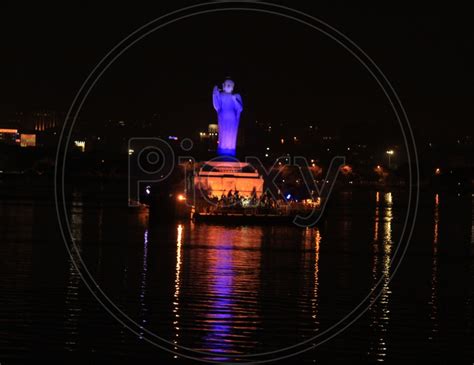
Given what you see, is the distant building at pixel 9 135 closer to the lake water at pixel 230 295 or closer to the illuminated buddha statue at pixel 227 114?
the illuminated buddha statue at pixel 227 114

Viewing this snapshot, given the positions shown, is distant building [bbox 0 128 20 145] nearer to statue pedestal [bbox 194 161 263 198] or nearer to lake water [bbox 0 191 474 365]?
statue pedestal [bbox 194 161 263 198]

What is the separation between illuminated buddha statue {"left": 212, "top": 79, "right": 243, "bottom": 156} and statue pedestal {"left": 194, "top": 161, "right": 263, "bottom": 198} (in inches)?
171

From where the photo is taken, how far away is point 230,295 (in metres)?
15.6

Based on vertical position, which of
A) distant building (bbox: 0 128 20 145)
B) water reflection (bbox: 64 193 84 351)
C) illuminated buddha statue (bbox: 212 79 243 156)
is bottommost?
water reflection (bbox: 64 193 84 351)

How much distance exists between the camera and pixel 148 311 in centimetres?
1407

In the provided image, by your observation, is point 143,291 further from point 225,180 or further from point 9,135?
point 9,135

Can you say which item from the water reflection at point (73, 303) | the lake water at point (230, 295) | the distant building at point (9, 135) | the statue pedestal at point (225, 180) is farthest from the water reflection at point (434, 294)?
the distant building at point (9, 135)

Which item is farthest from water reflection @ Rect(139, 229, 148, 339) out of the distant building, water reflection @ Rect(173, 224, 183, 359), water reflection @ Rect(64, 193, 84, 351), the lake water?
the distant building

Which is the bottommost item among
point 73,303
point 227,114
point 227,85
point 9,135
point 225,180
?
point 73,303

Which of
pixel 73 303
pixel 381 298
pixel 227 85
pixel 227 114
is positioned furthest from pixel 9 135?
pixel 73 303

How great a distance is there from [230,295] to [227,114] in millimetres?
28111

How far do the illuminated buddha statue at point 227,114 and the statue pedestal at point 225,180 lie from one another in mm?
4352

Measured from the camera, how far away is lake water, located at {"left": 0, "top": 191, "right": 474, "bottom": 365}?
466 inches

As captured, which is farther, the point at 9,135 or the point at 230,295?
the point at 9,135
